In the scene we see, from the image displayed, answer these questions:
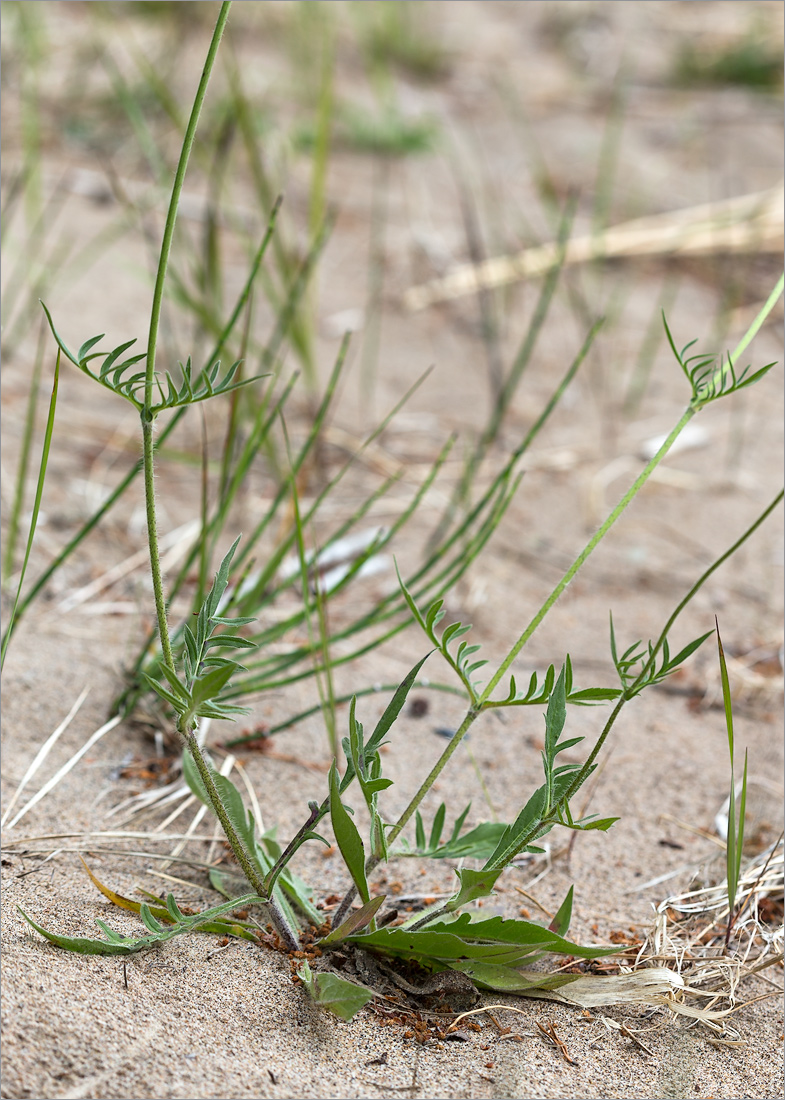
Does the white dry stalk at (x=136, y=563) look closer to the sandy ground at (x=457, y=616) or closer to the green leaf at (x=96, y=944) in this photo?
the sandy ground at (x=457, y=616)

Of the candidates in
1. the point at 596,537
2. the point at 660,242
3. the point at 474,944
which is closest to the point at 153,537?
the point at 596,537

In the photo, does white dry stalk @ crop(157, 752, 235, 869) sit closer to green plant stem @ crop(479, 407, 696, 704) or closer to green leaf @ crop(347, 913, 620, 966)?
green leaf @ crop(347, 913, 620, 966)

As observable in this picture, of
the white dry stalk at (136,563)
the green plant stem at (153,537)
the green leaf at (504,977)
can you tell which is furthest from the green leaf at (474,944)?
the white dry stalk at (136,563)

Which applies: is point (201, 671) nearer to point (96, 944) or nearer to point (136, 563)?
point (96, 944)

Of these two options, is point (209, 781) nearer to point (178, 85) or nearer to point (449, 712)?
point (449, 712)

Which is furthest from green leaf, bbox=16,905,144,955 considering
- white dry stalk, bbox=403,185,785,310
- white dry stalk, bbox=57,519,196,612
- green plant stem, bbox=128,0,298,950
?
white dry stalk, bbox=403,185,785,310
